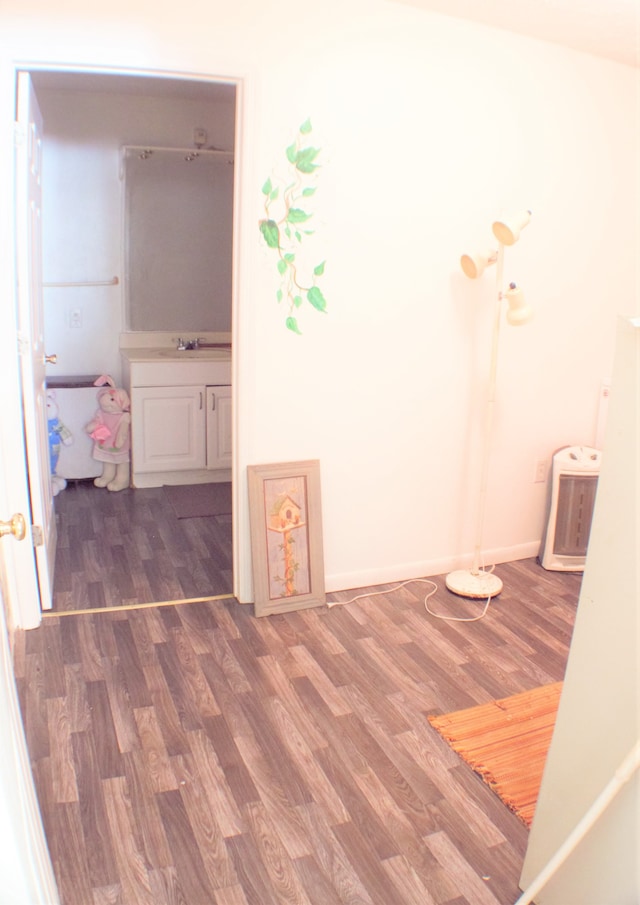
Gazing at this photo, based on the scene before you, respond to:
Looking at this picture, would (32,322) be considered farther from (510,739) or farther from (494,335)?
(510,739)

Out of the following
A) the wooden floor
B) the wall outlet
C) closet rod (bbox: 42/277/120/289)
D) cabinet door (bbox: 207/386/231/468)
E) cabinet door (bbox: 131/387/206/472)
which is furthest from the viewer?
closet rod (bbox: 42/277/120/289)

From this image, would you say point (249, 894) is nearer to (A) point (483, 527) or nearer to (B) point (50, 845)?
(B) point (50, 845)

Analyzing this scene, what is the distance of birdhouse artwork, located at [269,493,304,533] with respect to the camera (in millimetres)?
3238

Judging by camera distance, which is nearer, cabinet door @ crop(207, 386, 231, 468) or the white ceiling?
the white ceiling

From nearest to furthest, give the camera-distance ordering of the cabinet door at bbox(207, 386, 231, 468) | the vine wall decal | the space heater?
the vine wall decal
the space heater
the cabinet door at bbox(207, 386, 231, 468)

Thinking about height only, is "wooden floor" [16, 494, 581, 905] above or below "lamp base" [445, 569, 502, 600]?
below

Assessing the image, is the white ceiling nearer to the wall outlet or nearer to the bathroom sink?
the wall outlet

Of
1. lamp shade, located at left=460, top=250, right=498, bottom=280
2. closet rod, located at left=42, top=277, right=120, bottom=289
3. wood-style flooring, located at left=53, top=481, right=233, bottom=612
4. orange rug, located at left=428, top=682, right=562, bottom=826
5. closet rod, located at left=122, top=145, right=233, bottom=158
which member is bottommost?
orange rug, located at left=428, top=682, right=562, bottom=826

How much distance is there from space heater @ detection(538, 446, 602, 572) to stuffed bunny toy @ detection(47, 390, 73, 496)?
2847 millimetres

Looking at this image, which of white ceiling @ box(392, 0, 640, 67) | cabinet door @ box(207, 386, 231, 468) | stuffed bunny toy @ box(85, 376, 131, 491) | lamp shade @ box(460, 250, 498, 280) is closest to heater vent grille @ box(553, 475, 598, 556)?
lamp shade @ box(460, 250, 498, 280)

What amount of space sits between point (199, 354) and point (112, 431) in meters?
0.72

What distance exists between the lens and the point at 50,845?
76.7 inches

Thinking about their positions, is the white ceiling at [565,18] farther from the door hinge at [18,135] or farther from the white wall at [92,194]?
the white wall at [92,194]

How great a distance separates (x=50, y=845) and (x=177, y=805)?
335mm
